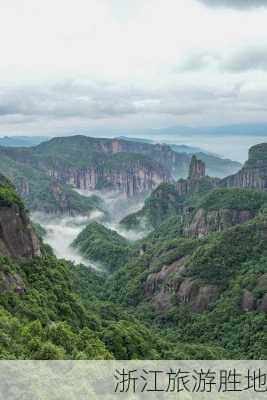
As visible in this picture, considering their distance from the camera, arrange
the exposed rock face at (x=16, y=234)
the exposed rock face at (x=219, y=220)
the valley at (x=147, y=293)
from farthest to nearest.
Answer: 1. the exposed rock face at (x=219, y=220)
2. the exposed rock face at (x=16, y=234)
3. the valley at (x=147, y=293)

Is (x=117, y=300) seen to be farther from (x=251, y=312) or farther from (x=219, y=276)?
(x=251, y=312)

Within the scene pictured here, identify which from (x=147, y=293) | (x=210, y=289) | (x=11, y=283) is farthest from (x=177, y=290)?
(x=11, y=283)

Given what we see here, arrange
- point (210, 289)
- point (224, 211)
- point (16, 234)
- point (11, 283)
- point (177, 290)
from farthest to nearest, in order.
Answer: point (224, 211) → point (177, 290) → point (210, 289) → point (16, 234) → point (11, 283)

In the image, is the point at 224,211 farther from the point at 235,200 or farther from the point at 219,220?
the point at 235,200

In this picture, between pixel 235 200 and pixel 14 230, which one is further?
pixel 235 200

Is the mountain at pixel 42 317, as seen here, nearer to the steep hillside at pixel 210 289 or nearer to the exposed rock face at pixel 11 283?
the exposed rock face at pixel 11 283

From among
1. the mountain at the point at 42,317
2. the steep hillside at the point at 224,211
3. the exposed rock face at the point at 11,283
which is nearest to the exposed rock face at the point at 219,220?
the steep hillside at the point at 224,211

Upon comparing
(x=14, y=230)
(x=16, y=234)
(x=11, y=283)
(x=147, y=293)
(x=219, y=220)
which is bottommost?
(x=147, y=293)

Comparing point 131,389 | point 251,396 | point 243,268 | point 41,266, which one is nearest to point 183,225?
point 243,268
